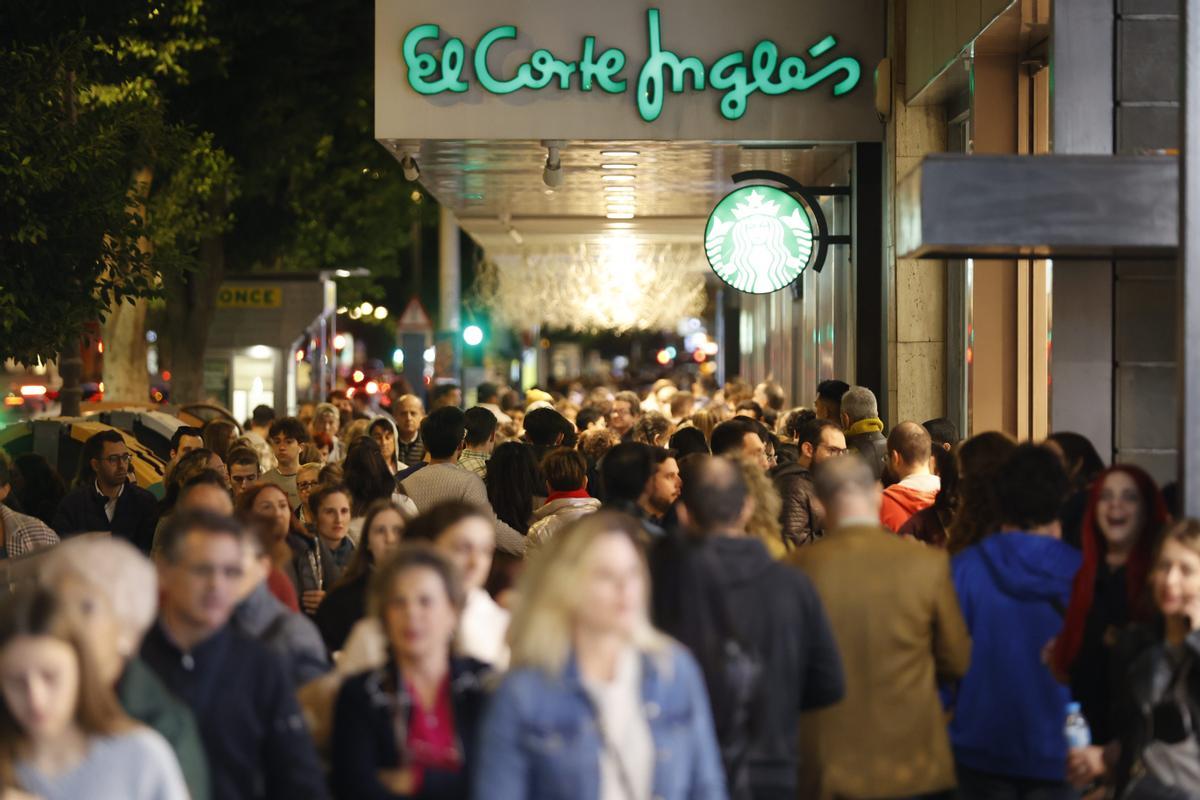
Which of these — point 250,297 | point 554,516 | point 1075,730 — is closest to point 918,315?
point 554,516

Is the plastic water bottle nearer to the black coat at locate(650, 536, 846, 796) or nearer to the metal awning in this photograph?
the black coat at locate(650, 536, 846, 796)

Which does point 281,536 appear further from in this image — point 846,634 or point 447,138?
point 447,138

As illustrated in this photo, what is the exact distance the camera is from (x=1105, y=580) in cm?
665

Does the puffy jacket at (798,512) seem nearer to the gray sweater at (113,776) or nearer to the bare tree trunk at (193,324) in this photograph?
the gray sweater at (113,776)

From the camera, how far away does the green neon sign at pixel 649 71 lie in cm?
1553

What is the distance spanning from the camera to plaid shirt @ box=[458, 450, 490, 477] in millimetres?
13641

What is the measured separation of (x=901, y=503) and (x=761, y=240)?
5863mm

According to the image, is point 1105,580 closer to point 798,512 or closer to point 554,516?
point 798,512

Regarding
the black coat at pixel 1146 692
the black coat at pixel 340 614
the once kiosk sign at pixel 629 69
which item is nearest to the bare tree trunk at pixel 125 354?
the once kiosk sign at pixel 629 69

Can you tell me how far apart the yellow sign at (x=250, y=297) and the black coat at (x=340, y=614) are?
2937 centimetres

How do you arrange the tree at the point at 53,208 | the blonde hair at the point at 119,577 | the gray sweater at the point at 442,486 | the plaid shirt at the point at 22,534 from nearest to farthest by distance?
the blonde hair at the point at 119,577 → the plaid shirt at the point at 22,534 → the gray sweater at the point at 442,486 → the tree at the point at 53,208

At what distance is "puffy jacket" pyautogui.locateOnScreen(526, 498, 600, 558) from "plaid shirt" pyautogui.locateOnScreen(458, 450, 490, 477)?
3051mm

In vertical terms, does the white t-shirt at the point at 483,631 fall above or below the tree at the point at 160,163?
below

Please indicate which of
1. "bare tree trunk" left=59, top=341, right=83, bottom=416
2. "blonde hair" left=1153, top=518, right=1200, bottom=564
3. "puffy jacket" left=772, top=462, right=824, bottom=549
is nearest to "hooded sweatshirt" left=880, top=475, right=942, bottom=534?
"puffy jacket" left=772, top=462, right=824, bottom=549
